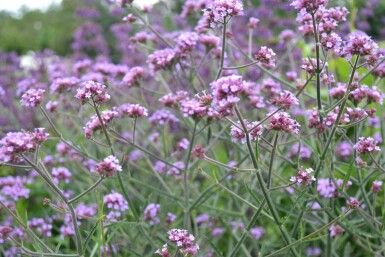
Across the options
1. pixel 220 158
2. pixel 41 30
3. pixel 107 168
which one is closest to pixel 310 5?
pixel 107 168

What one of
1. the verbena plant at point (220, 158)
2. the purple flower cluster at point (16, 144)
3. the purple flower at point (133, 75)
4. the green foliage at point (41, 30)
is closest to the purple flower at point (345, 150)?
the verbena plant at point (220, 158)

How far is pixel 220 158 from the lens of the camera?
139 inches

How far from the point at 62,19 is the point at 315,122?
13.7 meters

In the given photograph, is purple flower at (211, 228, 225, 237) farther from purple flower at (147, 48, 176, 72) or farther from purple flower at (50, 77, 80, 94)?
purple flower at (50, 77, 80, 94)

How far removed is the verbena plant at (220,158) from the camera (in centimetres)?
173

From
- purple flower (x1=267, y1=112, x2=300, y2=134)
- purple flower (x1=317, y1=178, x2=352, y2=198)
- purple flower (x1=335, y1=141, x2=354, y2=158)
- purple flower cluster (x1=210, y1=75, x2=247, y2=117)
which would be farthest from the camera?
purple flower (x1=335, y1=141, x2=354, y2=158)

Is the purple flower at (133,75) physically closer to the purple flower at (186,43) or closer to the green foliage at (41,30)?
the purple flower at (186,43)

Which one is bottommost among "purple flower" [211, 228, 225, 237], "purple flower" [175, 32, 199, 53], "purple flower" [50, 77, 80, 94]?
"purple flower" [211, 228, 225, 237]

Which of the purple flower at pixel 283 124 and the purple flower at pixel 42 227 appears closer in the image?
the purple flower at pixel 283 124

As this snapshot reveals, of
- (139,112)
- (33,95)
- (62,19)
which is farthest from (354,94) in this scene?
(62,19)

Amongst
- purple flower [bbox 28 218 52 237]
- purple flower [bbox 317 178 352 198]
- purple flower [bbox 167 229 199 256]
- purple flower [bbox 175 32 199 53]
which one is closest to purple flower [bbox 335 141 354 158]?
purple flower [bbox 317 178 352 198]

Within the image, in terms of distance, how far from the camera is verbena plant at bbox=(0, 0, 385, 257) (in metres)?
1.73

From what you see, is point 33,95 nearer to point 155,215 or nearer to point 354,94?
point 155,215

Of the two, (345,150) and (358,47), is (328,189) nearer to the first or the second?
(358,47)
